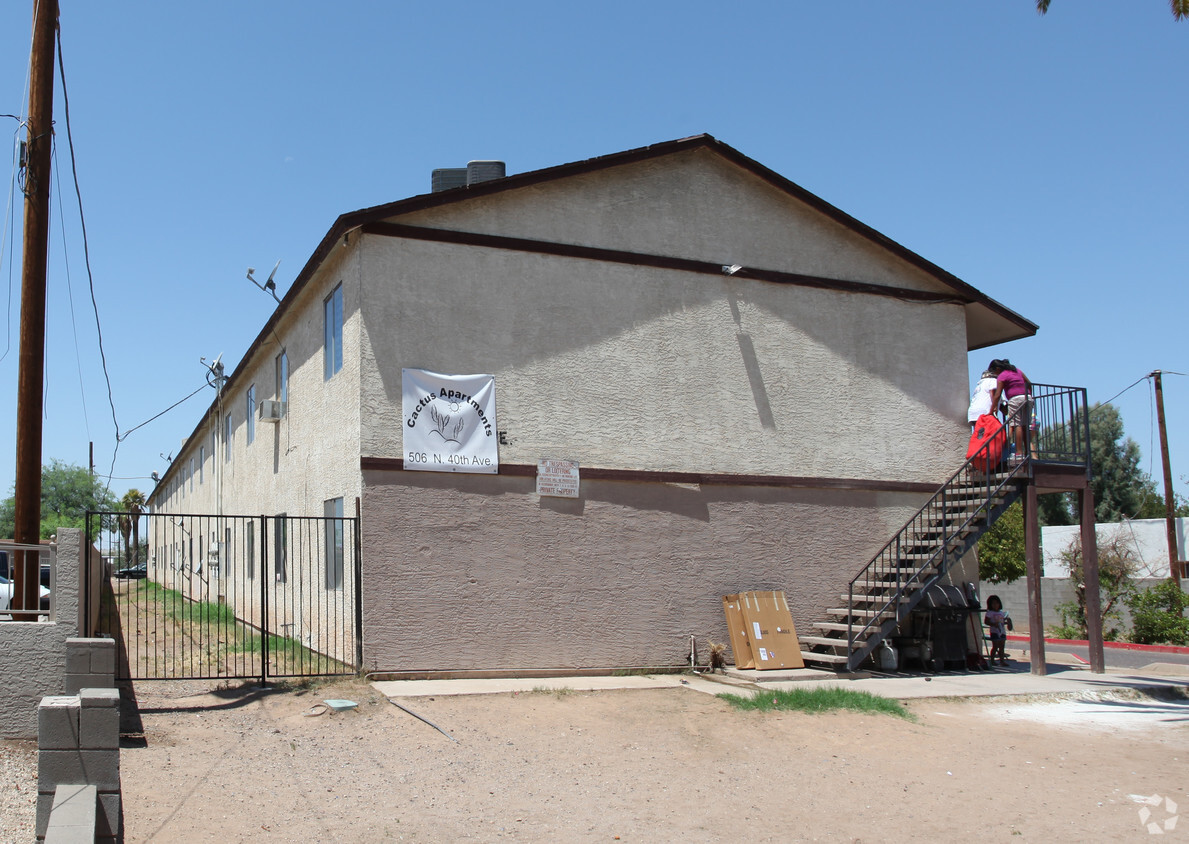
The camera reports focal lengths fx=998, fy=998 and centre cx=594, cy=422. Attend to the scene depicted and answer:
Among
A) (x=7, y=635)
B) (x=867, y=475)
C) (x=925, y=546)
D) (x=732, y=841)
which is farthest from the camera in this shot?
(x=867, y=475)

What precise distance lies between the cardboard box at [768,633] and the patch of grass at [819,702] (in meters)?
1.74

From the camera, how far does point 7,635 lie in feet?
28.4

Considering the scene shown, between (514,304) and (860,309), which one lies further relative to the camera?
(860,309)

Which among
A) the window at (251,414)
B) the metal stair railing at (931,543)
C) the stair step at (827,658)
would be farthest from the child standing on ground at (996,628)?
the window at (251,414)

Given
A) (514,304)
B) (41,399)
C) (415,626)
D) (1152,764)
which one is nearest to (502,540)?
(415,626)

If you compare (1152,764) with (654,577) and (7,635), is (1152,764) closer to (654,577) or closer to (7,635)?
(654,577)

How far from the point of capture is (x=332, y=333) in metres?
13.7

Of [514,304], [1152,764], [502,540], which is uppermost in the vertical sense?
[514,304]

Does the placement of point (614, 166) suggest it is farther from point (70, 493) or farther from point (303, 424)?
point (70, 493)

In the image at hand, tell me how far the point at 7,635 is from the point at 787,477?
998 cm

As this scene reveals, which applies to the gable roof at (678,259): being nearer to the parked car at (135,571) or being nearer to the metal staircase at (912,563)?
the metal staircase at (912,563)

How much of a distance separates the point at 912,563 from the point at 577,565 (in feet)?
17.1

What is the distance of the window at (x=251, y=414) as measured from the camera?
20.3 meters

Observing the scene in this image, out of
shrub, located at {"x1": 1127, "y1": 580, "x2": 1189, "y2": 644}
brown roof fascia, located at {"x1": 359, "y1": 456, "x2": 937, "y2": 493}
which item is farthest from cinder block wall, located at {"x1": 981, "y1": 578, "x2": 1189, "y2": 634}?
brown roof fascia, located at {"x1": 359, "y1": 456, "x2": 937, "y2": 493}
